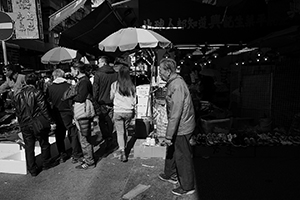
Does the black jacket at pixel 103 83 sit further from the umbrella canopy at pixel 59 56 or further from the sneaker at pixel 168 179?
the umbrella canopy at pixel 59 56

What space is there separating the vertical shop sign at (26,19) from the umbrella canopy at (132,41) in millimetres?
8410

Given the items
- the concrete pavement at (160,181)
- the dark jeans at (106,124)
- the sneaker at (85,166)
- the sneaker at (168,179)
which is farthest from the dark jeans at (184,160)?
the dark jeans at (106,124)

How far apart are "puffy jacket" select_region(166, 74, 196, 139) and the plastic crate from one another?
6.82 ft

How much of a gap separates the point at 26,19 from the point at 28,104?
1004cm

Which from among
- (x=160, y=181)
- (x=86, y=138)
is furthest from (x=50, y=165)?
(x=160, y=181)

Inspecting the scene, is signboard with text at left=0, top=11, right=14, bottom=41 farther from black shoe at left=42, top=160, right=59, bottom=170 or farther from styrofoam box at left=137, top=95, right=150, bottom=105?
styrofoam box at left=137, top=95, right=150, bottom=105

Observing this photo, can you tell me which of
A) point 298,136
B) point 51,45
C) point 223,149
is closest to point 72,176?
point 223,149

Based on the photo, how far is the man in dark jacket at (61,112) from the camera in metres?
4.39

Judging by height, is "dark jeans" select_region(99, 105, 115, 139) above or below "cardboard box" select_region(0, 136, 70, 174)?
above

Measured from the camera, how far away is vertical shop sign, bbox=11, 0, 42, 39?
11.3 m

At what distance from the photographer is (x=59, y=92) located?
4.39 meters

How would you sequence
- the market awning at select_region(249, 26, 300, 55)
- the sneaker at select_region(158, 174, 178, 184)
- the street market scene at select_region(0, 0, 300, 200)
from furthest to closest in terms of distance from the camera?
the market awning at select_region(249, 26, 300, 55) → the sneaker at select_region(158, 174, 178, 184) → the street market scene at select_region(0, 0, 300, 200)

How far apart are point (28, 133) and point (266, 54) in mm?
6377

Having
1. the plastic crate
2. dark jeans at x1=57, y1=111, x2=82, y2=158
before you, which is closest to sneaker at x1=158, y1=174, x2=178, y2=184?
the plastic crate
